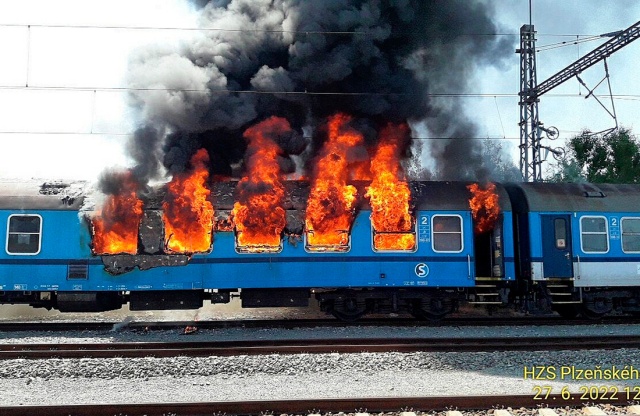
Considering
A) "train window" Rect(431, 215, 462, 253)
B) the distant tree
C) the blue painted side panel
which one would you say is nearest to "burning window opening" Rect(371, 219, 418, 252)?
the blue painted side panel

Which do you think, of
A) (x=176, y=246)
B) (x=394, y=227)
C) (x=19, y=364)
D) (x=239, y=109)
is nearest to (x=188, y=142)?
(x=239, y=109)

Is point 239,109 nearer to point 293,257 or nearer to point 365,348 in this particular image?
point 293,257

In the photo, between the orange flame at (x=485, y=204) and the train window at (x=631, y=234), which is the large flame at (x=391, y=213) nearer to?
the orange flame at (x=485, y=204)

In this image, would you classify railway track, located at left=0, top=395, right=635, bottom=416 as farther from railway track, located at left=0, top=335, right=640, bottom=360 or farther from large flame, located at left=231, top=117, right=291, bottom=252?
large flame, located at left=231, top=117, right=291, bottom=252

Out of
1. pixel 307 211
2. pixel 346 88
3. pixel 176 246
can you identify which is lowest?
pixel 176 246

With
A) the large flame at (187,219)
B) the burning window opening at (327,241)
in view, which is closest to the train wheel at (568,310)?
the burning window opening at (327,241)

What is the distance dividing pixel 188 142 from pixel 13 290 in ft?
19.8

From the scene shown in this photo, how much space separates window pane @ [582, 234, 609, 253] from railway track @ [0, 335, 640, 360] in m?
4.04

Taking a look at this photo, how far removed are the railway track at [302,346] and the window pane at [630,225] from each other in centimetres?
482

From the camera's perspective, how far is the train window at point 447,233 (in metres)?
14.5

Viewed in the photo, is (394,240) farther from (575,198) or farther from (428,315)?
(575,198)

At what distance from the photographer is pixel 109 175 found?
1398cm

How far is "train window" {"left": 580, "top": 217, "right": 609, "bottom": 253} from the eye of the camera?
14953 mm

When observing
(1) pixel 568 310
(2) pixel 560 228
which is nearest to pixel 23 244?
(2) pixel 560 228
